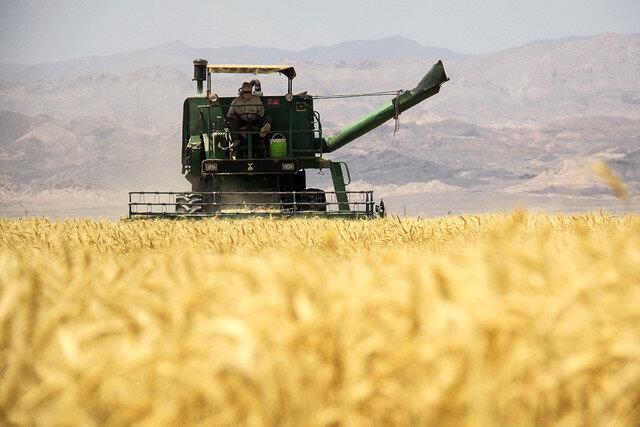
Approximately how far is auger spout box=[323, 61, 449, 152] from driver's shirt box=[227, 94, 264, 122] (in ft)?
6.39

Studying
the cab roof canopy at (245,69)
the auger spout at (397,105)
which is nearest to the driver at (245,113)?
the cab roof canopy at (245,69)

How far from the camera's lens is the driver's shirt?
1903 cm

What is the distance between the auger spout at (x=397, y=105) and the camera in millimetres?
20047

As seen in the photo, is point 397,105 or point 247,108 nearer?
point 247,108

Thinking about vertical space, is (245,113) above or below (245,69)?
below

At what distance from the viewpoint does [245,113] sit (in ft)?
62.9

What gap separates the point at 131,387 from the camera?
5.89 ft

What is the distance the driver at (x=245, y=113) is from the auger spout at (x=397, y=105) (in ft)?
6.03

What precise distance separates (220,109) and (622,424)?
1819 centimetres

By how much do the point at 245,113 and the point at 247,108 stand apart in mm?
127

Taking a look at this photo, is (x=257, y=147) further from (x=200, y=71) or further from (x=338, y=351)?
(x=338, y=351)

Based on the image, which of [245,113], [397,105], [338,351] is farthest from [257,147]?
[338,351]

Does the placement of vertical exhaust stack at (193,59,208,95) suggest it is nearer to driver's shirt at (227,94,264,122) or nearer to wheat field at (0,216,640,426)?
driver's shirt at (227,94,264,122)

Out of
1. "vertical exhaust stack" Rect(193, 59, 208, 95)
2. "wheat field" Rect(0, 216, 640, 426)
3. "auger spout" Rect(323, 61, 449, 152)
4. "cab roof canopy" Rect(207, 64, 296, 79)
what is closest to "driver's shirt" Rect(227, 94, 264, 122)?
"cab roof canopy" Rect(207, 64, 296, 79)
